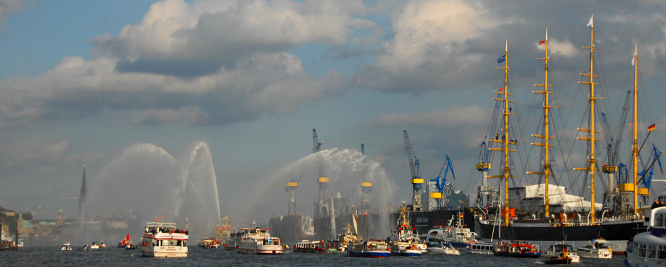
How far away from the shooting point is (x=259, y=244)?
147875mm

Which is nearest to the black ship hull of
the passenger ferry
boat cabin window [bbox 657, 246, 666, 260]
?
the passenger ferry

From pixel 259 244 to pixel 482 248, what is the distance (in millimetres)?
51177

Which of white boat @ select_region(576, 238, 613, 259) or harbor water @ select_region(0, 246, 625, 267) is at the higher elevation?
white boat @ select_region(576, 238, 613, 259)

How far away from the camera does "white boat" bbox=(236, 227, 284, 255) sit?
5807 inches

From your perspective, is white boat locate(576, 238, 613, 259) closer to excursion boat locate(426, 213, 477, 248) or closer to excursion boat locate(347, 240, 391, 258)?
excursion boat locate(347, 240, 391, 258)

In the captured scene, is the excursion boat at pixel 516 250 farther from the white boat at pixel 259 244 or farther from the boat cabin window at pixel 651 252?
the boat cabin window at pixel 651 252

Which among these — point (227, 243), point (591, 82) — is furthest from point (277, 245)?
point (591, 82)

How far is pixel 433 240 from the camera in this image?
18338 centimetres

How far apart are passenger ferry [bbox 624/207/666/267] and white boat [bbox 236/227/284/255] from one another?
8558 cm

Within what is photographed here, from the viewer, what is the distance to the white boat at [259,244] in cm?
14750

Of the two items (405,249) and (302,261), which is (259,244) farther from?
(405,249)

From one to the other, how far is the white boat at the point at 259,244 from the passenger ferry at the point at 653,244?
3369 inches

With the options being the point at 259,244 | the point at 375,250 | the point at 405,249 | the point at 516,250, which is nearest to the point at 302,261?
the point at 375,250

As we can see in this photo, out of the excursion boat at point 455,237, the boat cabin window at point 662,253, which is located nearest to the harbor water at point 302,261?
the boat cabin window at point 662,253
